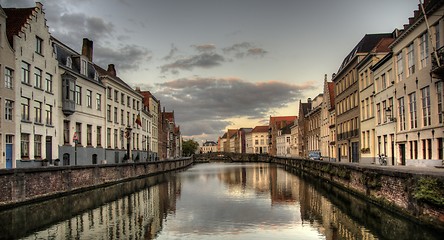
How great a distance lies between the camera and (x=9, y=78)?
2814cm

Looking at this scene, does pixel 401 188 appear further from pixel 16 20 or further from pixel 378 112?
pixel 16 20

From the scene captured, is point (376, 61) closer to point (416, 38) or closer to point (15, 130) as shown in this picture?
point (416, 38)

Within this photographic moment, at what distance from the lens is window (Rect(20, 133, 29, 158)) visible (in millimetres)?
29594

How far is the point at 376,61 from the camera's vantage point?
3938 centimetres

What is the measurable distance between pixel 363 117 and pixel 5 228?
36050 millimetres

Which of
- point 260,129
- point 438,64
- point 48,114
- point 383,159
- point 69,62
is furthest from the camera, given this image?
point 260,129

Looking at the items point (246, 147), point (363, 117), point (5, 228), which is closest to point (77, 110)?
point (5, 228)

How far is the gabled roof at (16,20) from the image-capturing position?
29.0 metres

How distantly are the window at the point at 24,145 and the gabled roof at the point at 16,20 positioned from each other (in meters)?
6.22

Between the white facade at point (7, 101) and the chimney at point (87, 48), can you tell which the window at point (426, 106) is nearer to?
the white facade at point (7, 101)

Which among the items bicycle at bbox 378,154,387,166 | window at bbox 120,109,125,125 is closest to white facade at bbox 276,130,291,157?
window at bbox 120,109,125,125

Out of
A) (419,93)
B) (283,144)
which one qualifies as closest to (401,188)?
(419,93)

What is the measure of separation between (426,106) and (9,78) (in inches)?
1027

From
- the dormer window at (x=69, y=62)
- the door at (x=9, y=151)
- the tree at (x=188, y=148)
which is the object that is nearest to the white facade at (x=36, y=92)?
the door at (x=9, y=151)
